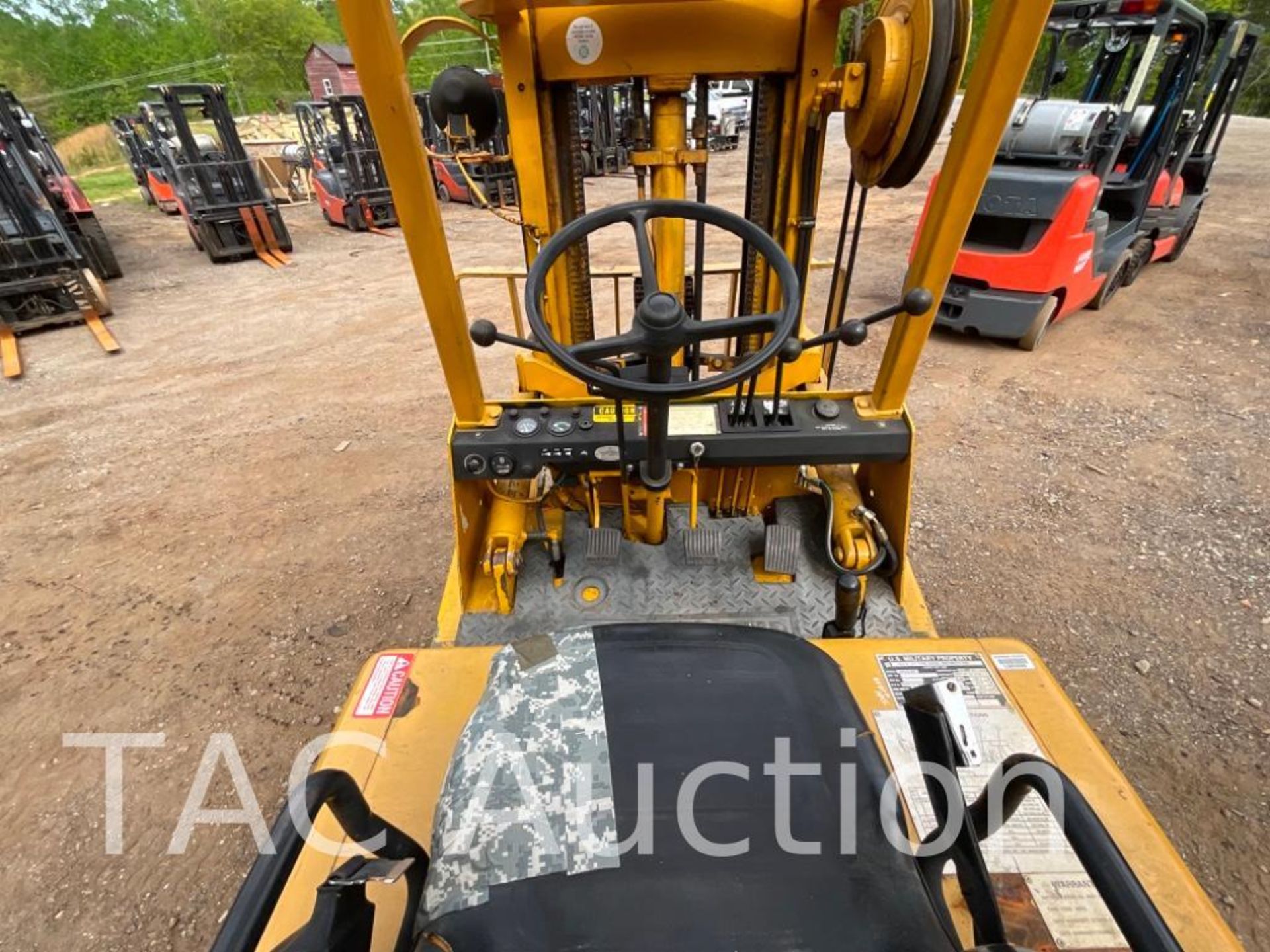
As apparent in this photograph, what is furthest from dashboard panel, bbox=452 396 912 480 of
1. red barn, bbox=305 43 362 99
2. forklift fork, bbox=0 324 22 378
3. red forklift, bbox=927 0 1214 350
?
red barn, bbox=305 43 362 99

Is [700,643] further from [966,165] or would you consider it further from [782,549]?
[966,165]

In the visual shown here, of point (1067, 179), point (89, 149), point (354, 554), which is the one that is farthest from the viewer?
point (89, 149)

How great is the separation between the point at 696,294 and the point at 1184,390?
4.49 meters

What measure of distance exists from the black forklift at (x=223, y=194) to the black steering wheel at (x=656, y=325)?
9.66 metres

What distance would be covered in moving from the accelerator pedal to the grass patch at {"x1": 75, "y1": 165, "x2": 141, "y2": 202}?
1819 centimetres

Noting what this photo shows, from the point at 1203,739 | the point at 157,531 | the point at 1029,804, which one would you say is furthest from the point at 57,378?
the point at 1203,739

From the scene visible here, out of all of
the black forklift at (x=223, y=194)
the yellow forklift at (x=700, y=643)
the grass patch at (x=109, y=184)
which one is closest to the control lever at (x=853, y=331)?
the yellow forklift at (x=700, y=643)

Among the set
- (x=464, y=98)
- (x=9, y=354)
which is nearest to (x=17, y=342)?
(x=9, y=354)

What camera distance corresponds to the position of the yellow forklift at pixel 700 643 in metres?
1.04

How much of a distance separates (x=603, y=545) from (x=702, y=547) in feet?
1.35

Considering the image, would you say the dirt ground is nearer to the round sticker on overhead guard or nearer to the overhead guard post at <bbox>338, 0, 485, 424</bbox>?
the overhead guard post at <bbox>338, 0, 485, 424</bbox>

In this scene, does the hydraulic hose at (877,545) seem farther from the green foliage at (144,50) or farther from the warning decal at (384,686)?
the green foliage at (144,50)

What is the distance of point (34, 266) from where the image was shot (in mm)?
7031

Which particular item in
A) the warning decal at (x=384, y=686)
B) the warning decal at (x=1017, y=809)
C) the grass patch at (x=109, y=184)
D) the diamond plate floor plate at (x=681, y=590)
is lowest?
the grass patch at (x=109, y=184)
